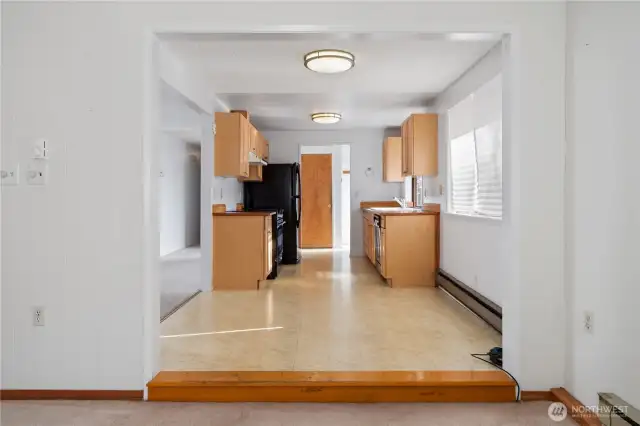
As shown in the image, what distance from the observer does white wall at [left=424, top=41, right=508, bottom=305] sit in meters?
3.75

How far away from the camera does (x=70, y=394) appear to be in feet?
8.13

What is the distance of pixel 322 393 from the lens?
2.48 metres

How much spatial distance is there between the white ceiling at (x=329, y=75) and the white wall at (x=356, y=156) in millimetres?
1548

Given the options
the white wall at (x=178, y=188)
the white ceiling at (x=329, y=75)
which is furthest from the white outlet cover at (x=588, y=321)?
the white wall at (x=178, y=188)

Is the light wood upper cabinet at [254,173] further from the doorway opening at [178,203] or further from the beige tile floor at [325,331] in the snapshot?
the beige tile floor at [325,331]

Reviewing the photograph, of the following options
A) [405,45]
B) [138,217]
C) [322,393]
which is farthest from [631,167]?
[138,217]

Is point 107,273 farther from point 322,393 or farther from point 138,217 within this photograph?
A: point 322,393

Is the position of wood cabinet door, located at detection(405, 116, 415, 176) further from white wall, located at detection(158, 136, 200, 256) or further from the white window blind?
white wall, located at detection(158, 136, 200, 256)

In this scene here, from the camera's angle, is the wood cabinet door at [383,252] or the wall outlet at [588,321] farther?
the wood cabinet door at [383,252]

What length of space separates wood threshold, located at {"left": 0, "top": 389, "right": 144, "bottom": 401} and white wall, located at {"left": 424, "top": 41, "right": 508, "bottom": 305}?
224 cm

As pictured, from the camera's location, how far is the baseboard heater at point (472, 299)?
3664 millimetres

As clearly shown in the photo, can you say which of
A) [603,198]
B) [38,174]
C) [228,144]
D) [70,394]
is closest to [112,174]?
[38,174]

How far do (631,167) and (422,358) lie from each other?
5.37 feet

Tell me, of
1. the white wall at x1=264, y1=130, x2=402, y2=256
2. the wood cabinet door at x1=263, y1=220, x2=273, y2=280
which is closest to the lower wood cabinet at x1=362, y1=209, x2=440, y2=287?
the wood cabinet door at x1=263, y1=220, x2=273, y2=280
